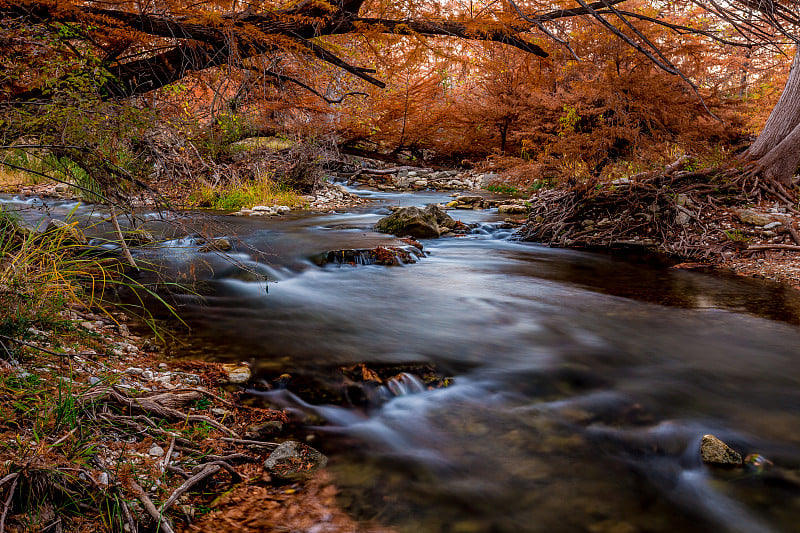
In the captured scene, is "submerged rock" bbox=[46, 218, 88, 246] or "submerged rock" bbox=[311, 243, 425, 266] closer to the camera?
"submerged rock" bbox=[46, 218, 88, 246]

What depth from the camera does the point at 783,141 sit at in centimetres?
716

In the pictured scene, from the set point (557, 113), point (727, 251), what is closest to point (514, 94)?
point (557, 113)

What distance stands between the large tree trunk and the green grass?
851 cm

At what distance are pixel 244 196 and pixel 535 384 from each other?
8847mm

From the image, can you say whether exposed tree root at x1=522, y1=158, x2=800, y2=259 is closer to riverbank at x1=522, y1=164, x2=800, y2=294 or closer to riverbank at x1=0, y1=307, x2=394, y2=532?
riverbank at x1=522, y1=164, x2=800, y2=294

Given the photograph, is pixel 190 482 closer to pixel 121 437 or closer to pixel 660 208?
pixel 121 437

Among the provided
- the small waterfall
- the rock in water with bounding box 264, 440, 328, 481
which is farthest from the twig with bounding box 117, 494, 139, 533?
the small waterfall

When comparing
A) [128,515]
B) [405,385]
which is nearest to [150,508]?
[128,515]

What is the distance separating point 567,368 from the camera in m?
3.25

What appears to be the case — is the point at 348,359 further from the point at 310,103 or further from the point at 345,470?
the point at 310,103

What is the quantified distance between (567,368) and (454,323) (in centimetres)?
111

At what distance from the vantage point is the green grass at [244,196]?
33.9 feet

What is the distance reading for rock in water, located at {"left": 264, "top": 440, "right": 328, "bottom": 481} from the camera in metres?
2.01

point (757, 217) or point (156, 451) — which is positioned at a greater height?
point (757, 217)
